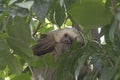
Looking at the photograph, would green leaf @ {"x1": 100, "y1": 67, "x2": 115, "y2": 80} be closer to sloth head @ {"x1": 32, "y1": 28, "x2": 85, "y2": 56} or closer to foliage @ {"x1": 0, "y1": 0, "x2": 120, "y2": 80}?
foliage @ {"x1": 0, "y1": 0, "x2": 120, "y2": 80}

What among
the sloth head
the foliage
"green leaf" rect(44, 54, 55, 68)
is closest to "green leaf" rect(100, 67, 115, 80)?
the foliage

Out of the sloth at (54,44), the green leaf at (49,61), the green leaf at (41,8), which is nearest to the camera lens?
the green leaf at (41,8)

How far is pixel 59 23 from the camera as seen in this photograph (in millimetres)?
1180

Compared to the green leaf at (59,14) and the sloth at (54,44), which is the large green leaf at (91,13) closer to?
the green leaf at (59,14)

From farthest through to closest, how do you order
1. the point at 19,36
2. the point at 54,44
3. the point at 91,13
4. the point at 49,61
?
1. the point at 54,44
2. the point at 49,61
3. the point at 19,36
4. the point at 91,13

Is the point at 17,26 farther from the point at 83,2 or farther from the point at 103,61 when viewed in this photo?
the point at 103,61

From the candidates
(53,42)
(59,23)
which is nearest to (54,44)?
(53,42)

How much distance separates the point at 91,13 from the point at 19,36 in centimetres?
25

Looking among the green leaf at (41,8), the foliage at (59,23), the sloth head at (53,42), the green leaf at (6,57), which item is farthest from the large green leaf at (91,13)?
the sloth head at (53,42)

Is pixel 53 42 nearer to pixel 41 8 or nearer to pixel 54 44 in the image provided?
pixel 54 44

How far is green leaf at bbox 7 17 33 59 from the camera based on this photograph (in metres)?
0.92

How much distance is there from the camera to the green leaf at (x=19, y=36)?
918 mm

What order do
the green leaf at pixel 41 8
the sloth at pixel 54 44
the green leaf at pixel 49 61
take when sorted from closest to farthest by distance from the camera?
the green leaf at pixel 41 8, the green leaf at pixel 49 61, the sloth at pixel 54 44

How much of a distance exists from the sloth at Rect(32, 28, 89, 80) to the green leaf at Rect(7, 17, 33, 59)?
1.22 ft
